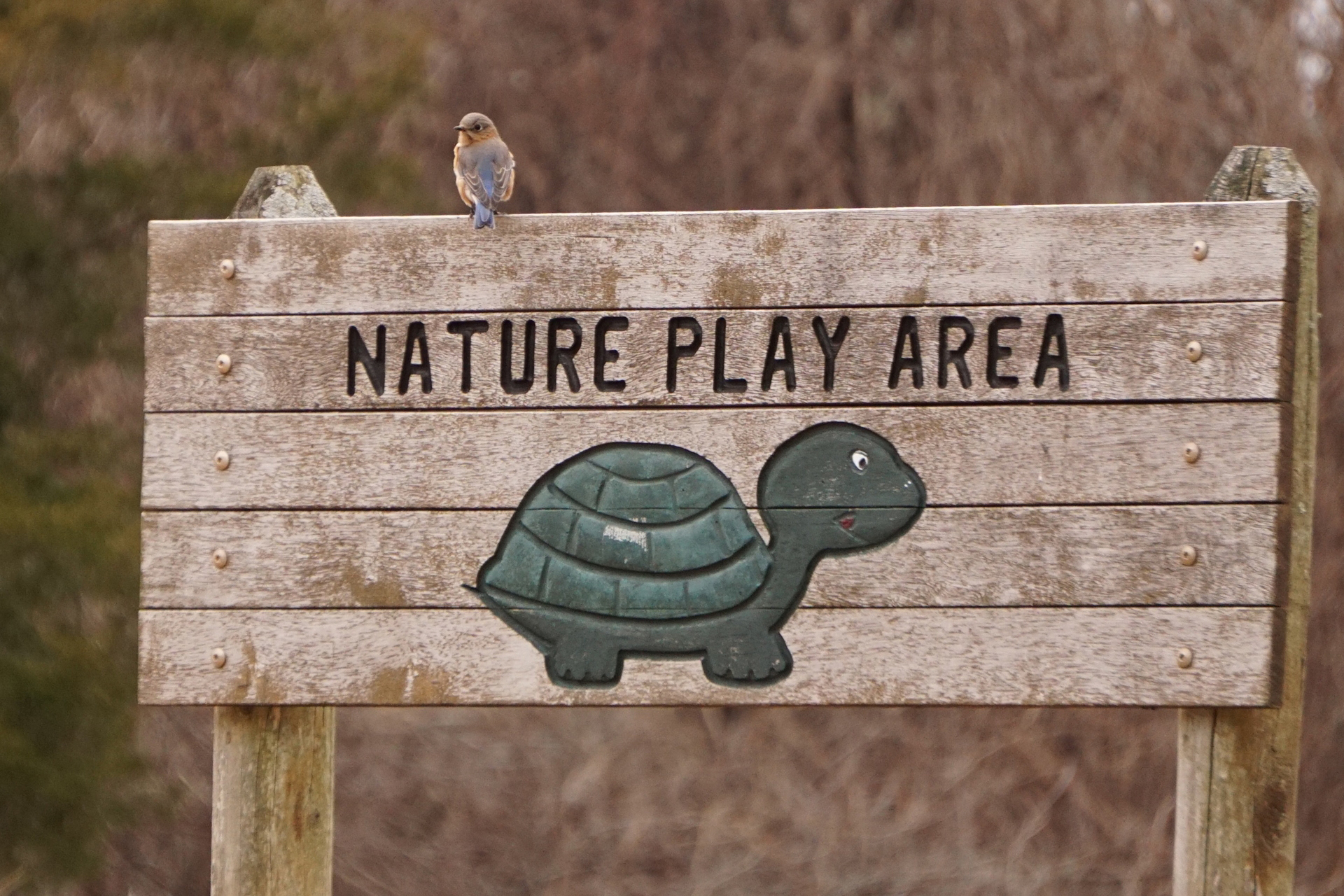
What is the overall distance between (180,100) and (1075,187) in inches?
151

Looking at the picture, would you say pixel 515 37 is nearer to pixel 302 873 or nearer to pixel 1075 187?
pixel 1075 187

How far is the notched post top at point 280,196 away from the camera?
93.8 inches

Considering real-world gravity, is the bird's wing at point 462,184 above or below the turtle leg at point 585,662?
above

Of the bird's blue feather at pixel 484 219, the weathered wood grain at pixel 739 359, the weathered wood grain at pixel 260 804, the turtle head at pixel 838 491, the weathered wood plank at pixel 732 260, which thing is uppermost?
the bird's blue feather at pixel 484 219

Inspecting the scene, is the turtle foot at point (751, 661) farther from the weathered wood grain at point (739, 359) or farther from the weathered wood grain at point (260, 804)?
the weathered wood grain at point (260, 804)

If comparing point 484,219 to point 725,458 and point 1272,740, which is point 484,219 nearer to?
point 725,458

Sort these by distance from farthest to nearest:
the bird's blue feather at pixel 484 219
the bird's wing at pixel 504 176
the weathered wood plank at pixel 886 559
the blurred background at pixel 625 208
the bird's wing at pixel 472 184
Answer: the blurred background at pixel 625 208 → the bird's wing at pixel 504 176 → the bird's wing at pixel 472 184 → the bird's blue feather at pixel 484 219 → the weathered wood plank at pixel 886 559

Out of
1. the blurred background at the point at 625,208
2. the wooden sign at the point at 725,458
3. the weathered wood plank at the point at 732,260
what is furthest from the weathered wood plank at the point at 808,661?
the blurred background at the point at 625,208

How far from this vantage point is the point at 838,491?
7.23ft

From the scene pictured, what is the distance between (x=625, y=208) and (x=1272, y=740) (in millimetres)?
5656

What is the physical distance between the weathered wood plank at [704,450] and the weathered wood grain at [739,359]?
0.07 feet

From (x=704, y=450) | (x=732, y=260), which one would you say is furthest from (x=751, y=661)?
(x=732, y=260)

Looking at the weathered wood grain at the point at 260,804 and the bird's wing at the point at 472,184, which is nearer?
the weathered wood grain at the point at 260,804

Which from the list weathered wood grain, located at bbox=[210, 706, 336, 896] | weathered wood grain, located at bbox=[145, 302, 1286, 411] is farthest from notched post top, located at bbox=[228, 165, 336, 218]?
weathered wood grain, located at bbox=[210, 706, 336, 896]
